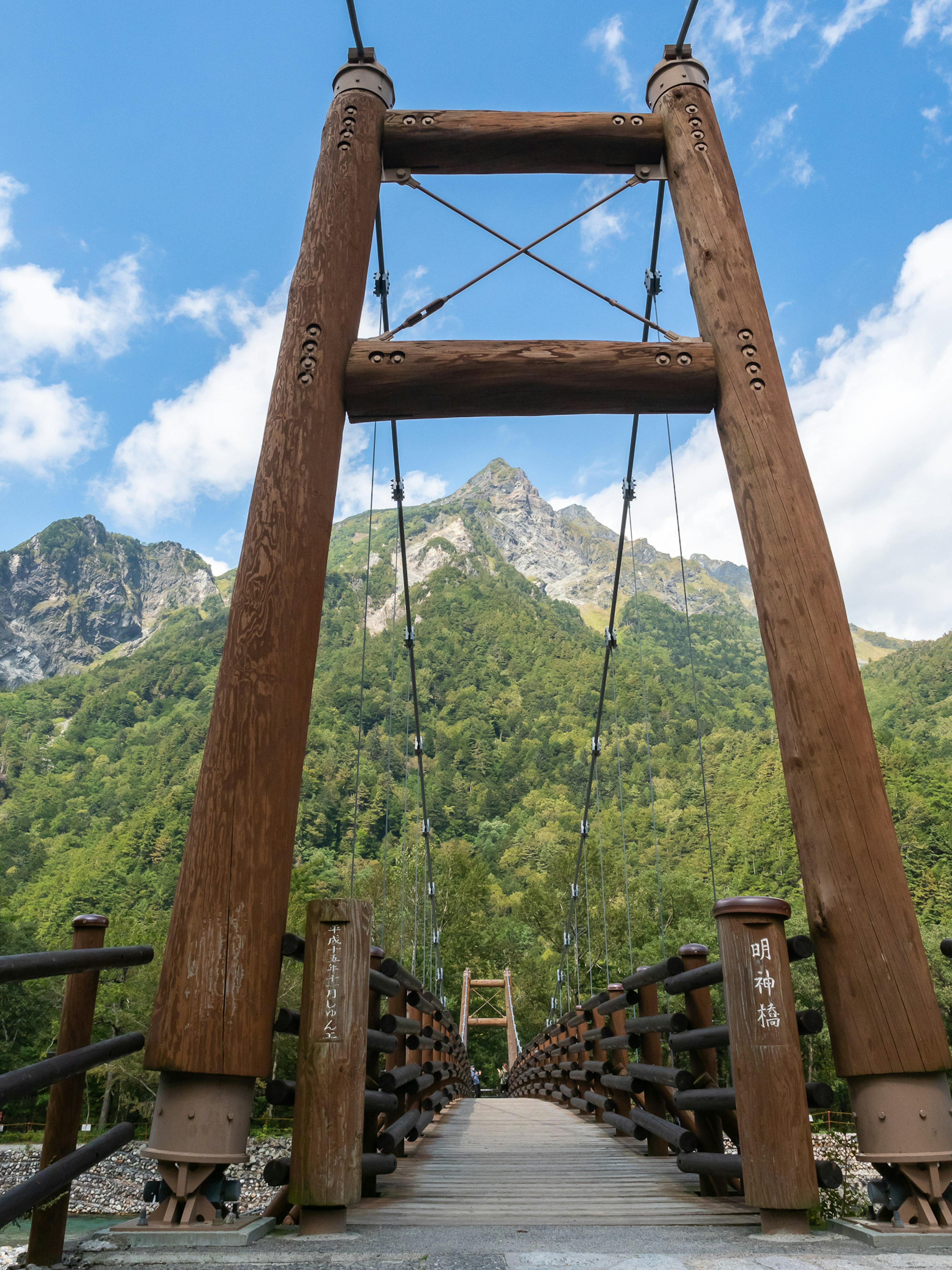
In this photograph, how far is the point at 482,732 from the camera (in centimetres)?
5628

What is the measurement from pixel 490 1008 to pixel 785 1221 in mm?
37027

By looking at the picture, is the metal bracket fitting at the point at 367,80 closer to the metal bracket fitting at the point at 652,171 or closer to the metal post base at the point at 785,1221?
the metal bracket fitting at the point at 652,171

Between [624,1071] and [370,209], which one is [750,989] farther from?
[370,209]

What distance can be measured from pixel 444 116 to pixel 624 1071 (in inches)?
170

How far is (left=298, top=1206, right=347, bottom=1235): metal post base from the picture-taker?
1762 millimetres

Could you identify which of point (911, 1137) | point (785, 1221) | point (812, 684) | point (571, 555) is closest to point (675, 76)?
point (812, 684)

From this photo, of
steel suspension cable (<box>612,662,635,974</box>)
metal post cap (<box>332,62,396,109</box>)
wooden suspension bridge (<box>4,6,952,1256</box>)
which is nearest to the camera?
wooden suspension bridge (<box>4,6,952,1256</box>)

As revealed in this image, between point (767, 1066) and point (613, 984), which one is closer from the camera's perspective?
point (767, 1066)

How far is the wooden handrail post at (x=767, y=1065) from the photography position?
5.79 feet

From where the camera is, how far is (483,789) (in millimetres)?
54250

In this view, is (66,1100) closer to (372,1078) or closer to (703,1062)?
(372,1078)

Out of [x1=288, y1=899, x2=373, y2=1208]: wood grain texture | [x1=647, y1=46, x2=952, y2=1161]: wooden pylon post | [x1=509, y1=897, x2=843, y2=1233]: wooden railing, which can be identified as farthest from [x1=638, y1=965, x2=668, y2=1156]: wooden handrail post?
[x1=288, y1=899, x2=373, y2=1208]: wood grain texture

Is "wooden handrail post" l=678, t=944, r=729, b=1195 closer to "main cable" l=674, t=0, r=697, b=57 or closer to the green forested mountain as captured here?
"main cable" l=674, t=0, r=697, b=57

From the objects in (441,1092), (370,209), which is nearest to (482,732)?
(441,1092)
